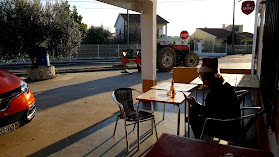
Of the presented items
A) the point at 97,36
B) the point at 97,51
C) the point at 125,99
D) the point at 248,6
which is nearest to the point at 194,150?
the point at 125,99

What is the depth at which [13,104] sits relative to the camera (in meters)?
3.53

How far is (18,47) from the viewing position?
991 centimetres

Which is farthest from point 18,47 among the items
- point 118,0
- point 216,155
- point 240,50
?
point 240,50

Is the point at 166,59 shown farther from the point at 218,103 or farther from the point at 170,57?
the point at 218,103

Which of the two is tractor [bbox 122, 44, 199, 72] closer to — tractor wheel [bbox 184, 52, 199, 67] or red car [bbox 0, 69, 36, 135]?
tractor wheel [bbox 184, 52, 199, 67]

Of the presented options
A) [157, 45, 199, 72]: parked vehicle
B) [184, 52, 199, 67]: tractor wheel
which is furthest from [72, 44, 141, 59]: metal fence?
[184, 52, 199, 67]: tractor wheel

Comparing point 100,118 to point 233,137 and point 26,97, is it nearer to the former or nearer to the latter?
point 26,97

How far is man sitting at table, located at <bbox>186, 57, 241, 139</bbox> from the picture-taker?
2.68 metres

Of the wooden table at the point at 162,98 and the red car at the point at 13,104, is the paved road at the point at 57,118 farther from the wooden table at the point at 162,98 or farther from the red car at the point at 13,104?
the wooden table at the point at 162,98

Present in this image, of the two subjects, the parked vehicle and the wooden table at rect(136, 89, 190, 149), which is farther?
the parked vehicle

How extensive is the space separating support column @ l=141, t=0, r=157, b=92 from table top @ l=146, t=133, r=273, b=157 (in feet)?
14.3

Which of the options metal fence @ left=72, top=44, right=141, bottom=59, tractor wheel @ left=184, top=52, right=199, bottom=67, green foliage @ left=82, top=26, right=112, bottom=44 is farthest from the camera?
green foliage @ left=82, top=26, right=112, bottom=44

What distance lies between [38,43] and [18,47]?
0.98 metres

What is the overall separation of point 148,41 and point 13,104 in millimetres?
3706
